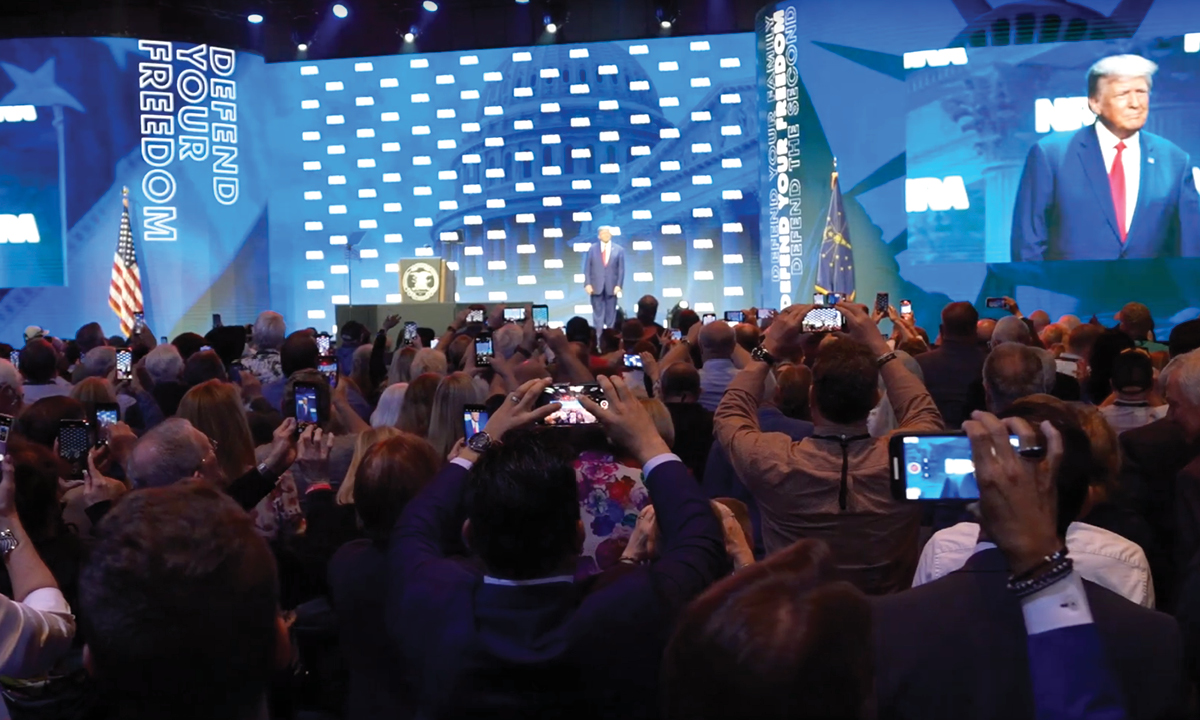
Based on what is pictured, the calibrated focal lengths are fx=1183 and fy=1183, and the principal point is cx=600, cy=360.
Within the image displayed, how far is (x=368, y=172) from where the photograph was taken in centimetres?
1775

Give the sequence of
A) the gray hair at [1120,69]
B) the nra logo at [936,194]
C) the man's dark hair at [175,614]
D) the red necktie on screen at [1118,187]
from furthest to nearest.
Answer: the nra logo at [936,194] < the gray hair at [1120,69] < the red necktie on screen at [1118,187] < the man's dark hair at [175,614]

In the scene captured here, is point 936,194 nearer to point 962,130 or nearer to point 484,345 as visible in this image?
point 962,130

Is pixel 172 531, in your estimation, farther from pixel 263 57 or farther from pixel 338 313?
pixel 263 57

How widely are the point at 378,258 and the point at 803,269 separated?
21.8 feet

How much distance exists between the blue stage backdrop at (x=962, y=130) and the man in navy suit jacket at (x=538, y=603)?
12.2 m

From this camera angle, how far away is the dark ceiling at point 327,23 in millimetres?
17609

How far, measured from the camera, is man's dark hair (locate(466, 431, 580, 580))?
6.00ft

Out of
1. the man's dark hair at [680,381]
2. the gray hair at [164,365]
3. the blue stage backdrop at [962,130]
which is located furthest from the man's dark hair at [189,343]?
the blue stage backdrop at [962,130]

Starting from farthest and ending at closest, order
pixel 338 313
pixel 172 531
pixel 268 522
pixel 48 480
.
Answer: pixel 338 313
pixel 268 522
pixel 48 480
pixel 172 531

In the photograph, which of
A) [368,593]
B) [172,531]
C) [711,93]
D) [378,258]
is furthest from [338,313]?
[172,531]

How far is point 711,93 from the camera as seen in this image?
1642 centimetres

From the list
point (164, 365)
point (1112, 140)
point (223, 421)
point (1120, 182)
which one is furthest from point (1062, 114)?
point (223, 421)

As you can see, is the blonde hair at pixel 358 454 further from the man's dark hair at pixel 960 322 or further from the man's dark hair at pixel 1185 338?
the man's dark hair at pixel 1185 338

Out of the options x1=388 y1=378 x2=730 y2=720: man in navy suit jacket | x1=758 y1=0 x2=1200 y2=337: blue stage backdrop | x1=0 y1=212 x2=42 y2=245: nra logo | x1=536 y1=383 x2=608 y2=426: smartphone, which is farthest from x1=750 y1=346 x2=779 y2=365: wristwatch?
x1=0 y1=212 x2=42 y2=245: nra logo
